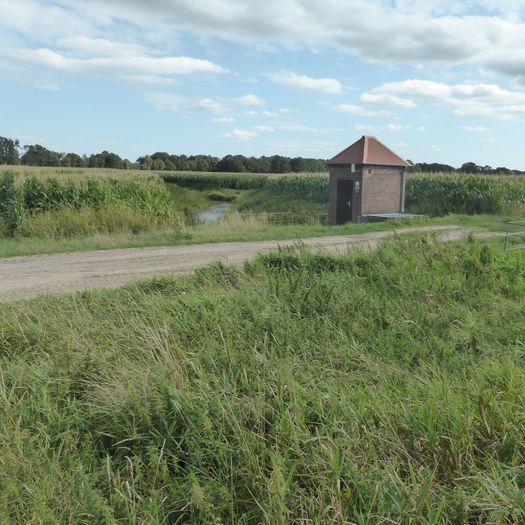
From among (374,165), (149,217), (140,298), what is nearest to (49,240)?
(149,217)

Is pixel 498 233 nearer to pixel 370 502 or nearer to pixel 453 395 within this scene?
pixel 453 395

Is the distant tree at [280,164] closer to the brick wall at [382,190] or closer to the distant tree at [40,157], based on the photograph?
the distant tree at [40,157]

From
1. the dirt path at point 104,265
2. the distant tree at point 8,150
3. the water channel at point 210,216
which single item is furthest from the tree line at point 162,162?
the dirt path at point 104,265

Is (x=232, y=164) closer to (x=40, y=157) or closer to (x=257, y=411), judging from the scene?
(x=40, y=157)

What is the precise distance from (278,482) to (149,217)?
16.3 meters

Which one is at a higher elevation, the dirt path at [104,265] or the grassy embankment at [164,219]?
the grassy embankment at [164,219]

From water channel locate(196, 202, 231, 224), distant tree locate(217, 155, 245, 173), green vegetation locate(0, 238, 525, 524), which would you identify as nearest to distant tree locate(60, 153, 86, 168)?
distant tree locate(217, 155, 245, 173)

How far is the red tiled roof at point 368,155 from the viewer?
25.3 meters

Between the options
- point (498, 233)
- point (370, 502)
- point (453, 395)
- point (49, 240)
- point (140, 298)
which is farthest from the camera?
point (498, 233)

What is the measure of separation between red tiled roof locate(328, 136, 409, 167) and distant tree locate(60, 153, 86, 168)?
48.0 metres

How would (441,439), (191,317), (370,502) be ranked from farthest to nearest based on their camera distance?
(191,317), (441,439), (370,502)

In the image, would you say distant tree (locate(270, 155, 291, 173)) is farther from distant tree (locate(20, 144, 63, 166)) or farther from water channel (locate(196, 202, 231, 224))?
water channel (locate(196, 202, 231, 224))

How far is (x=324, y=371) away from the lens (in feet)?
17.4

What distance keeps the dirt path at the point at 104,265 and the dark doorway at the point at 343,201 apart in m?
10.8
